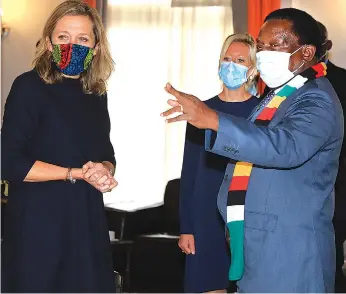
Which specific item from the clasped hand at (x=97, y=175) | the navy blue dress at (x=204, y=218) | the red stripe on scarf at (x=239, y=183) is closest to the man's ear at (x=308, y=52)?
the red stripe on scarf at (x=239, y=183)

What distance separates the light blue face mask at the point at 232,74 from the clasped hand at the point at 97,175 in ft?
4.31

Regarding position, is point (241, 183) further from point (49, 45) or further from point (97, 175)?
point (49, 45)

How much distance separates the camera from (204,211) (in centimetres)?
385

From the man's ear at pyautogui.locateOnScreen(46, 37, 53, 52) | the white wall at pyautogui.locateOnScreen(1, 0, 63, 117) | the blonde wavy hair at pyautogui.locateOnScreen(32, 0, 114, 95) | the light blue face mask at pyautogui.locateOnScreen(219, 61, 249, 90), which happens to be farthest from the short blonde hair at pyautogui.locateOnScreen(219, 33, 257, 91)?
the white wall at pyautogui.locateOnScreen(1, 0, 63, 117)

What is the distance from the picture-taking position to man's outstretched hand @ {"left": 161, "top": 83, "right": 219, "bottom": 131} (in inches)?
86.2

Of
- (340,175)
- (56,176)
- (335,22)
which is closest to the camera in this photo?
(56,176)

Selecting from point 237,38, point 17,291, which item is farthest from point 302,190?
point 237,38

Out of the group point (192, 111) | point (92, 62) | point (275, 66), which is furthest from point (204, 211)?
point (192, 111)

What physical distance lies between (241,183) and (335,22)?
5.08 m

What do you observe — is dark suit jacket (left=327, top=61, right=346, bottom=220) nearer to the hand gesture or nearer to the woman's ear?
the hand gesture

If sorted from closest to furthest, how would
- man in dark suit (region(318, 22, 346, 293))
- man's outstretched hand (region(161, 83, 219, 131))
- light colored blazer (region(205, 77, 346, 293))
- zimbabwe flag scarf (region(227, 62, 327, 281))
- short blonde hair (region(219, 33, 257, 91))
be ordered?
1. man's outstretched hand (region(161, 83, 219, 131))
2. light colored blazer (region(205, 77, 346, 293))
3. zimbabwe flag scarf (region(227, 62, 327, 281))
4. man in dark suit (region(318, 22, 346, 293))
5. short blonde hair (region(219, 33, 257, 91))

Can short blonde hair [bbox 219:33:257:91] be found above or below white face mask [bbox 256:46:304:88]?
above

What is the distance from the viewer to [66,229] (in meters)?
2.85

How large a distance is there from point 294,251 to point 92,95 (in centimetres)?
108
